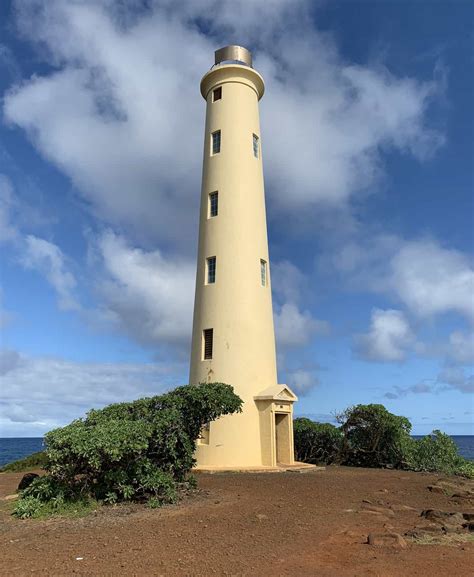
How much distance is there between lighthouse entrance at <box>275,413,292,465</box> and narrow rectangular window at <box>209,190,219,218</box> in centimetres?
908

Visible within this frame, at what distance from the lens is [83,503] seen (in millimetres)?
10352

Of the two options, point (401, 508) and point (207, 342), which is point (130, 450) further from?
point (207, 342)

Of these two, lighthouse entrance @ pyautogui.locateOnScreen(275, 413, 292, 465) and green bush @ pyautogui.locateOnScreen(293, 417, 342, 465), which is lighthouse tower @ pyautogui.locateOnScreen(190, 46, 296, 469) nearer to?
lighthouse entrance @ pyautogui.locateOnScreen(275, 413, 292, 465)

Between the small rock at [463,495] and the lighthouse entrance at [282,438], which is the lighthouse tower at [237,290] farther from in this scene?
the small rock at [463,495]

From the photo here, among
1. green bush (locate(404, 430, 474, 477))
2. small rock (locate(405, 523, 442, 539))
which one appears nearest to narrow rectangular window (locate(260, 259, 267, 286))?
green bush (locate(404, 430, 474, 477))

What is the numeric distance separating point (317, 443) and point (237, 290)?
8656mm

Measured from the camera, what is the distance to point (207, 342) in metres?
19.4

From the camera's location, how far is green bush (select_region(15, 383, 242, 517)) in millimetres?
10273

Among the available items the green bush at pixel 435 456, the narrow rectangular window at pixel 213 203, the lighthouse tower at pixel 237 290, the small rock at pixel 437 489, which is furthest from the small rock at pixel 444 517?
the narrow rectangular window at pixel 213 203

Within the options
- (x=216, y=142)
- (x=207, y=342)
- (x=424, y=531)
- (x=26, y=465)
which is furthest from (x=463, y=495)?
(x=26, y=465)

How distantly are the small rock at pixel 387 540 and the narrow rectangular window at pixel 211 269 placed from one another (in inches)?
526

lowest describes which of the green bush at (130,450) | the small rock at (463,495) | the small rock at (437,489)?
the small rock at (463,495)

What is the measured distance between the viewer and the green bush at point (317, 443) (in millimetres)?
22016

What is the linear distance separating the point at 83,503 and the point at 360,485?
8.36 metres
